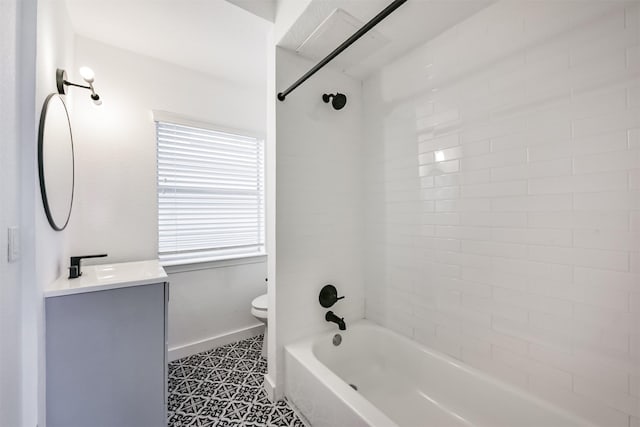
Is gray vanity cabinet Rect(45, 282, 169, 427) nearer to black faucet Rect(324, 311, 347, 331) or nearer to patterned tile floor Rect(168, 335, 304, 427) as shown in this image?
patterned tile floor Rect(168, 335, 304, 427)

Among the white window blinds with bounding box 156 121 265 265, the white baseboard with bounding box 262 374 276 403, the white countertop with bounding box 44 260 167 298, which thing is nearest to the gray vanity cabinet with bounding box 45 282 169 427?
the white countertop with bounding box 44 260 167 298

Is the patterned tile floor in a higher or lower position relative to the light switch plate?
lower

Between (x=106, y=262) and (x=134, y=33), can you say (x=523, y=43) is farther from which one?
(x=106, y=262)

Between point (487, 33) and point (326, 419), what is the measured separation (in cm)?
217

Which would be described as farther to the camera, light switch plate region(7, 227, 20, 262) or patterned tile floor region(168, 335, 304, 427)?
patterned tile floor region(168, 335, 304, 427)

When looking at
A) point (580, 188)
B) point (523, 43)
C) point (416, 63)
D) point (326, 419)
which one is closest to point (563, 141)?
point (580, 188)

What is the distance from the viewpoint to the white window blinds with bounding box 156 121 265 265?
2.25 m

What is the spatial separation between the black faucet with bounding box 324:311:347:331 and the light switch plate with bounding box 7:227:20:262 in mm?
1581

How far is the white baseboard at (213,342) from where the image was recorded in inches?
85.7

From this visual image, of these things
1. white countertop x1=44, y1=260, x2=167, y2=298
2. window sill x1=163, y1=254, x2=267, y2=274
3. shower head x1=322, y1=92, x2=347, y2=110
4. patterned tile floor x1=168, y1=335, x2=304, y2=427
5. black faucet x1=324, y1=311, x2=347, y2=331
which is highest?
shower head x1=322, y1=92, x2=347, y2=110

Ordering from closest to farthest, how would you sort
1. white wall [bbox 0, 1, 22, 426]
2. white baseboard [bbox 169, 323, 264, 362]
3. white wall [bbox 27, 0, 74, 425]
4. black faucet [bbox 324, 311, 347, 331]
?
white wall [bbox 0, 1, 22, 426]
white wall [bbox 27, 0, 74, 425]
black faucet [bbox 324, 311, 347, 331]
white baseboard [bbox 169, 323, 264, 362]

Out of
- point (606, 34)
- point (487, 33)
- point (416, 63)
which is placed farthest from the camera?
point (416, 63)

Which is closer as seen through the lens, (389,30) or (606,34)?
(606,34)

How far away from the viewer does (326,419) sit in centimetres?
132
